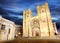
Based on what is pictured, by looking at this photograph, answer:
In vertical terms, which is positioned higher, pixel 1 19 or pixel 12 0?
pixel 12 0

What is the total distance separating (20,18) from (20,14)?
322 mm

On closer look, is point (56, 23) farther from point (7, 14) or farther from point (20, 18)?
point (7, 14)

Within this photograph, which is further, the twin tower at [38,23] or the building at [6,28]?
the twin tower at [38,23]

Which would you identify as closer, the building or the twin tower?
the building

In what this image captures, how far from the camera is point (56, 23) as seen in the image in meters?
7.17

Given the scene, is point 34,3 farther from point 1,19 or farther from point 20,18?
point 1,19

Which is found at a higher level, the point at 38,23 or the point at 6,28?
the point at 38,23

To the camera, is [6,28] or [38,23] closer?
[6,28]

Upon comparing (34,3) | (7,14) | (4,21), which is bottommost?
(4,21)

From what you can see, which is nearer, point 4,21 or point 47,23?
point 4,21

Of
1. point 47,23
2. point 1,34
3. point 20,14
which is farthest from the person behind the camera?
point 47,23

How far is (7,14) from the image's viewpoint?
22.9 ft

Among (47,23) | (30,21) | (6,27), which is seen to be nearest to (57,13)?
(47,23)

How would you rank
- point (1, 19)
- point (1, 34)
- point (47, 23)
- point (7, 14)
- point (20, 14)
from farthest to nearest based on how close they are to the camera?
1. point (47, 23)
2. point (20, 14)
3. point (7, 14)
4. point (1, 19)
5. point (1, 34)
